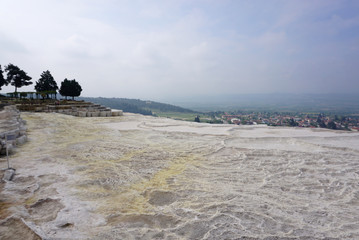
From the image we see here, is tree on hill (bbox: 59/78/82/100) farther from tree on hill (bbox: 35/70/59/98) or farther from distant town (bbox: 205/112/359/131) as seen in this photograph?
distant town (bbox: 205/112/359/131)

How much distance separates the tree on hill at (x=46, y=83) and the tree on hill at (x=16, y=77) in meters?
2.54

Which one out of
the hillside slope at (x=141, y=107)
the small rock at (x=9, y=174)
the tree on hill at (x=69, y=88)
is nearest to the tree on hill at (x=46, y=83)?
the tree on hill at (x=69, y=88)

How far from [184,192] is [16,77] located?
126ft

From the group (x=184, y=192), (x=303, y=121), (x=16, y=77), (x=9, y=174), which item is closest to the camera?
(x=184, y=192)

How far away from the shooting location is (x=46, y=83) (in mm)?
35562

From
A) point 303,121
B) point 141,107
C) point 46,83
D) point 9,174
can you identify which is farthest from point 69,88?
point 141,107

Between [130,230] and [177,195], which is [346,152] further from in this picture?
[130,230]

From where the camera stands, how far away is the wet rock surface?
305cm

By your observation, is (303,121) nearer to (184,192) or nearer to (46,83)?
(184,192)

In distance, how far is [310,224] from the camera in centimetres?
326

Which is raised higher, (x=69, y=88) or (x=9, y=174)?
(x=69, y=88)

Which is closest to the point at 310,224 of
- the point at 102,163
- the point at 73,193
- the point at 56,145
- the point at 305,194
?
the point at 305,194

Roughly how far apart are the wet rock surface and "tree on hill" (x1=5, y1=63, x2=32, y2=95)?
32264mm

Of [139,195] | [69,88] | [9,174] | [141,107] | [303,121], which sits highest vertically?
[69,88]
